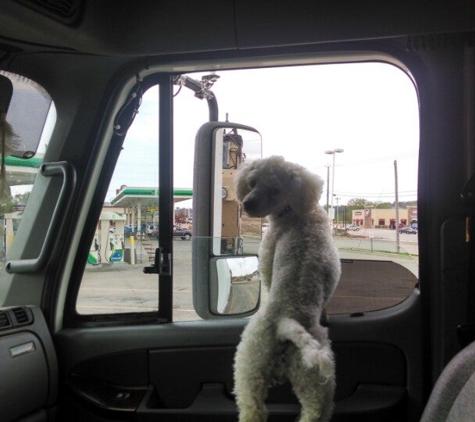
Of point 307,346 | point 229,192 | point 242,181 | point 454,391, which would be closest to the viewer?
point 454,391

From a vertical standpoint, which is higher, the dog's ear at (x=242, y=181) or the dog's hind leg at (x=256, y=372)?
the dog's ear at (x=242, y=181)

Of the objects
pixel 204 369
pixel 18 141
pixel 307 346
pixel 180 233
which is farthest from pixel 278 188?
pixel 18 141

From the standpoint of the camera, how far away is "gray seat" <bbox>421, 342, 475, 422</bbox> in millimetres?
1039

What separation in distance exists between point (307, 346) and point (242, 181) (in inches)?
25.5

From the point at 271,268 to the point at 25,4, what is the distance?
148 centimetres

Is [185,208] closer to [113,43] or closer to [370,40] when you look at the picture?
[113,43]

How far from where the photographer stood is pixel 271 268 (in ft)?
5.58

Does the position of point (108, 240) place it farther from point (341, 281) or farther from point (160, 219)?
Answer: point (341, 281)

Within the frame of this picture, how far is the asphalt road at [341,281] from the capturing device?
6.79 ft

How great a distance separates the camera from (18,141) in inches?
83.8

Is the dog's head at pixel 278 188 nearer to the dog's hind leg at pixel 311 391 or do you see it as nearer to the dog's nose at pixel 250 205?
the dog's nose at pixel 250 205

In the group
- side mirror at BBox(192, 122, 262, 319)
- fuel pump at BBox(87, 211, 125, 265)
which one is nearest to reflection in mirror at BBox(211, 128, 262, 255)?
side mirror at BBox(192, 122, 262, 319)

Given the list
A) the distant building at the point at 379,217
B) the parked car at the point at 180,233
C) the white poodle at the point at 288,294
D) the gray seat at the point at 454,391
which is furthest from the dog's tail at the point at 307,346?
the parked car at the point at 180,233

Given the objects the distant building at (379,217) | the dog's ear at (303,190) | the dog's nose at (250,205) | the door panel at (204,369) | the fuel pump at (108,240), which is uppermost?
the dog's ear at (303,190)
